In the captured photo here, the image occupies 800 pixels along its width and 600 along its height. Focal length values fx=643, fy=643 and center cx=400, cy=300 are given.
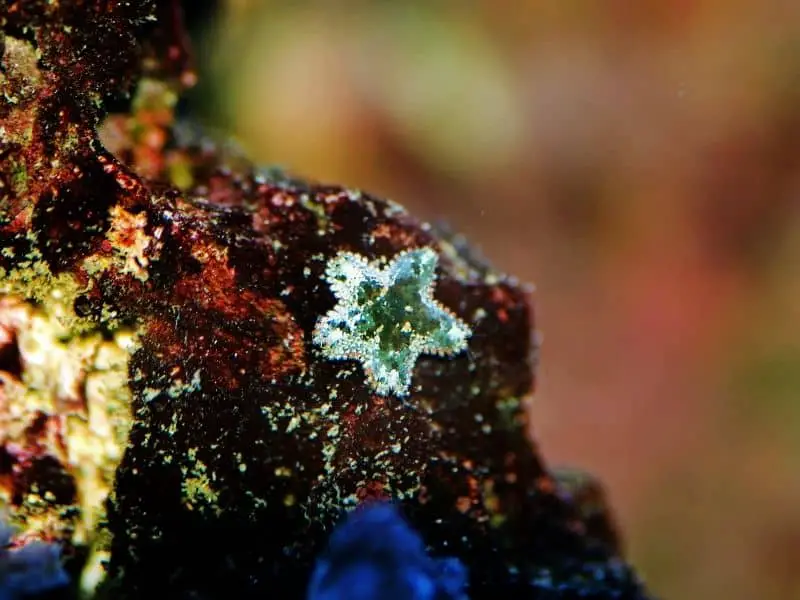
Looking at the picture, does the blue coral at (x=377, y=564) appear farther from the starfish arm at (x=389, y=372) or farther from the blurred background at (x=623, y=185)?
the blurred background at (x=623, y=185)

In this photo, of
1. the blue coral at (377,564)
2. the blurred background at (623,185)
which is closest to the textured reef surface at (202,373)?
the blue coral at (377,564)

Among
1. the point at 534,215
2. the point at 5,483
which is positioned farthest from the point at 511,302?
the point at 534,215

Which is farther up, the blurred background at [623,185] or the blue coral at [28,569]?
the blurred background at [623,185]

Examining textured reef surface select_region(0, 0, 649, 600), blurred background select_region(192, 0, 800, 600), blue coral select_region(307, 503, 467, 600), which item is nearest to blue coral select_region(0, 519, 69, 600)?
textured reef surface select_region(0, 0, 649, 600)

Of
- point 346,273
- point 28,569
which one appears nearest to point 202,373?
point 346,273

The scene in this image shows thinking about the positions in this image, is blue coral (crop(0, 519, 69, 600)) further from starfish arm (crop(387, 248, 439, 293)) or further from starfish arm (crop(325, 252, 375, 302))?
starfish arm (crop(387, 248, 439, 293))

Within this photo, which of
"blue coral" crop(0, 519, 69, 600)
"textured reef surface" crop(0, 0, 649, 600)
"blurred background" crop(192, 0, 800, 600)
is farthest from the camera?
"blurred background" crop(192, 0, 800, 600)

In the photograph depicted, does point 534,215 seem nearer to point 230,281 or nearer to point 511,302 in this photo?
point 511,302
